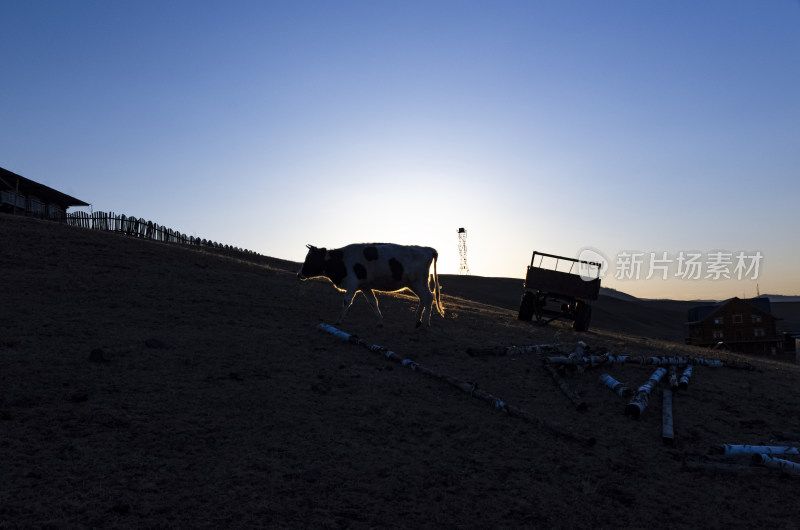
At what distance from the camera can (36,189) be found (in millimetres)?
42125

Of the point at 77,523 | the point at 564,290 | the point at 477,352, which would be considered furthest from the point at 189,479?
the point at 564,290

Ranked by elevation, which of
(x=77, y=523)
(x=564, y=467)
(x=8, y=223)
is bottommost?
(x=77, y=523)

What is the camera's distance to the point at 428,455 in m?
6.80

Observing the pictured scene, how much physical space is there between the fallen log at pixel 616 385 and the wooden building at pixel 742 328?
1345 inches

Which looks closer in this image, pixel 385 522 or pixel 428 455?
pixel 385 522

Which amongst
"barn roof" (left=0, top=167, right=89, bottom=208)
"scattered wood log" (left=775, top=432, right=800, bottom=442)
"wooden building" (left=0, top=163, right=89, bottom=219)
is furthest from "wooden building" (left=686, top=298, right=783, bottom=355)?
"barn roof" (left=0, top=167, right=89, bottom=208)

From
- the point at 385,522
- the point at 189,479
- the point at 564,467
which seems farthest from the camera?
the point at 564,467

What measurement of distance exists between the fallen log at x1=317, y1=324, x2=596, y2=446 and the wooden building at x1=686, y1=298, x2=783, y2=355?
118 ft

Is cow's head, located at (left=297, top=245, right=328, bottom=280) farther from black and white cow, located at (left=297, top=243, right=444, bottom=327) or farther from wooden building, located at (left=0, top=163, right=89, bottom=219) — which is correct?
wooden building, located at (left=0, top=163, right=89, bottom=219)

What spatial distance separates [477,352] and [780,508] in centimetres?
683

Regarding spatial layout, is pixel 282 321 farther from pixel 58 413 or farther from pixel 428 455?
pixel 428 455

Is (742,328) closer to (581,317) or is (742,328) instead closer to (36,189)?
(581,317)

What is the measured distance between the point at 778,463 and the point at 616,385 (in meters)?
3.33

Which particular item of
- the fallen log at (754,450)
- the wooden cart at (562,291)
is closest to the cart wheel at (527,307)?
the wooden cart at (562,291)
